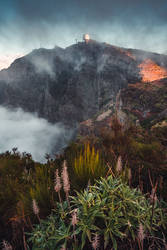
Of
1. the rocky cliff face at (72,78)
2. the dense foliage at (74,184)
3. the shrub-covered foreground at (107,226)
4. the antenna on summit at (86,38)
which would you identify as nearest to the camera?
the shrub-covered foreground at (107,226)

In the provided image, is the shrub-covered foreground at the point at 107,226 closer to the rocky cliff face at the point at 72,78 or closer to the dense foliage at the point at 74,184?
the dense foliage at the point at 74,184

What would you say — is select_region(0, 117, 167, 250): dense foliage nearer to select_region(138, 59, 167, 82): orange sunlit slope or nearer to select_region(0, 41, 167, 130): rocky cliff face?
select_region(138, 59, 167, 82): orange sunlit slope

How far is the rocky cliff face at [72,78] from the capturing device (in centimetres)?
11956

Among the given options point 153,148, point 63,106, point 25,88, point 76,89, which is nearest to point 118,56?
point 76,89

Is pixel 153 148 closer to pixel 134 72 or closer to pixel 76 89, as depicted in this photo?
pixel 134 72

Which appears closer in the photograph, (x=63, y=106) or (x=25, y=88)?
(x=63, y=106)

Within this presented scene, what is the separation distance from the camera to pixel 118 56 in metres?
129

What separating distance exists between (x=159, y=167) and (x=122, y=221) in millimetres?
2338

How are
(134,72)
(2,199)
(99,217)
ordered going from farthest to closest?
1. (134,72)
2. (2,199)
3. (99,217)

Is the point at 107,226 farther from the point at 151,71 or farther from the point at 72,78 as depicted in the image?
the point at 72,78

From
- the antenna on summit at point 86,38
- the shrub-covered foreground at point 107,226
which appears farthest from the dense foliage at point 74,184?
the antenna on summit at point 86,38

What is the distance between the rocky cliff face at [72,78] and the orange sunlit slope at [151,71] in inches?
26.1

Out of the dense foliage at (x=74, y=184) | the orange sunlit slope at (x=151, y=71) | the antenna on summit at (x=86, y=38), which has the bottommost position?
the dense foliage at (x=74, y=184)

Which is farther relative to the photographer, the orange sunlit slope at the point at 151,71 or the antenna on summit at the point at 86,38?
the antenna on summit at the point at 86,38
